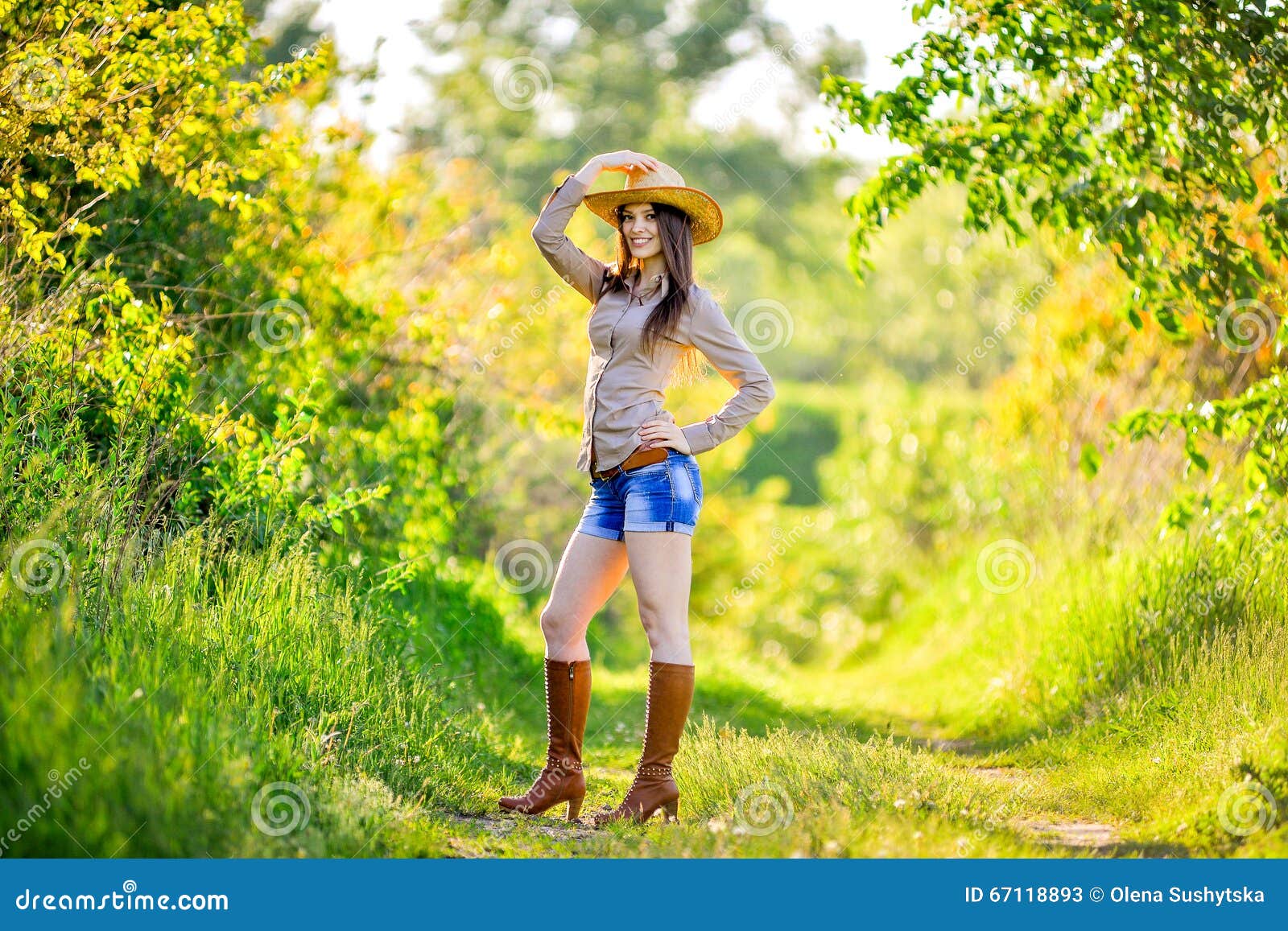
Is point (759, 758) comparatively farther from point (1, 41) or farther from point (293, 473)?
point (1, 41)

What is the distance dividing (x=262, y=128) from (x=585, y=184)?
237cm

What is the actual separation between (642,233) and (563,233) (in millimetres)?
266
